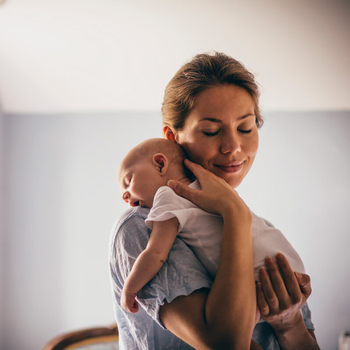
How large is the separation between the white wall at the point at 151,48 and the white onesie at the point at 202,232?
82.7 inches

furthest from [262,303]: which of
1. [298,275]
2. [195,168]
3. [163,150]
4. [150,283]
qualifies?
[163,150]

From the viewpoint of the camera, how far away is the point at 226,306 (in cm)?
65

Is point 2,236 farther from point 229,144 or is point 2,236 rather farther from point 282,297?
point 282,297

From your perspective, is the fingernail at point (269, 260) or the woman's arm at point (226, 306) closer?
the woman's arm at point (226, 306)

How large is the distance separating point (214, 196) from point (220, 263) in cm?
16

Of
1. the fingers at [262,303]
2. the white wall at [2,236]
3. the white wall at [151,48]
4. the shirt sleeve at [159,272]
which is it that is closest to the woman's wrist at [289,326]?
the fingers at [262,303]

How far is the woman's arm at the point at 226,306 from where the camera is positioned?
2.13 feet

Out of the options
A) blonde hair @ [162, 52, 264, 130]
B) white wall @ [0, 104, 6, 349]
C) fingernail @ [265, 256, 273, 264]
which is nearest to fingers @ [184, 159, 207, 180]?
blonde hair @ [162, 52, 264, 130]

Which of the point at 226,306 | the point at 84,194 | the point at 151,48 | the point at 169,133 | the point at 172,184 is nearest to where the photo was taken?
the point at 226,306

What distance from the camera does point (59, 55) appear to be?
10.1ft

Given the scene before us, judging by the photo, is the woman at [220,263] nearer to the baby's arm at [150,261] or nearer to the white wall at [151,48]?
the baby's arm at [150,261]

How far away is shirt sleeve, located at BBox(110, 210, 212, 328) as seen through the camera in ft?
2.25

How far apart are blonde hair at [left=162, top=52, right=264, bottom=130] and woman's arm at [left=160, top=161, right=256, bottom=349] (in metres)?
0.35

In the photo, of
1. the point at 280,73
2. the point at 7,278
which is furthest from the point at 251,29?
the point at 7,278
